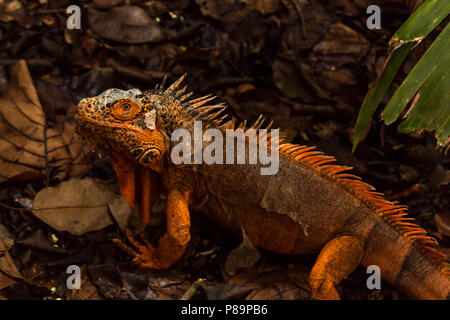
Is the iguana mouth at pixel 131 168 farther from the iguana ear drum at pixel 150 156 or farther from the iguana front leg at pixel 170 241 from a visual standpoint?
the iguana front leg at pixel 170 241

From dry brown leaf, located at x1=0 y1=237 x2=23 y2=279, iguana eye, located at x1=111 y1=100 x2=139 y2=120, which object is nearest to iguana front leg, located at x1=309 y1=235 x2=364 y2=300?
iguana eye, located at x1=111 y1=100 x2=139 y2=120

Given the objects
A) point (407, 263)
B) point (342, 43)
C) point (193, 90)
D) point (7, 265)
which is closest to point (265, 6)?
point (342, 43)

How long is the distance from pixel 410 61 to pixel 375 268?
86.6 inches

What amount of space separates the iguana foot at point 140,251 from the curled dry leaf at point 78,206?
0.18 meters

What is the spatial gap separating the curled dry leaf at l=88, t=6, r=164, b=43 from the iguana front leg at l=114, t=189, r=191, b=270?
1.87m

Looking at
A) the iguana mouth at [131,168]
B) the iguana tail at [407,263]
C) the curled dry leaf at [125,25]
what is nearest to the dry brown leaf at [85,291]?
the iguana mouth at [131,168]

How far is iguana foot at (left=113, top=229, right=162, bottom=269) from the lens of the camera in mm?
3729

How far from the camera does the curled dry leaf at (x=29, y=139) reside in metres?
3.87

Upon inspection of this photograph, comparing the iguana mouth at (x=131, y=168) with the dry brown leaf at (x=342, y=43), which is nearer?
the iguana mouth at (x=131, y=168)

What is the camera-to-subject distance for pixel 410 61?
469 cm

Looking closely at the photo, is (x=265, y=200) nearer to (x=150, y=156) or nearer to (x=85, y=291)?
(x=150, y=156)

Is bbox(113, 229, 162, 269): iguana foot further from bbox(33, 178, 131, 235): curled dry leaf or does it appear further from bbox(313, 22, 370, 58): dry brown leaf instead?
bbox(313, 22, 370, 58): dry brown leaf

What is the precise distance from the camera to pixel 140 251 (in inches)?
150
